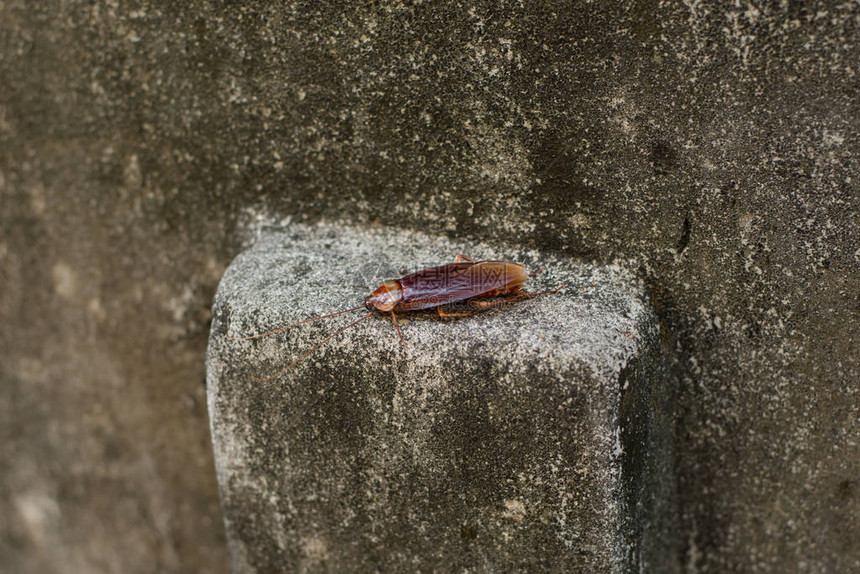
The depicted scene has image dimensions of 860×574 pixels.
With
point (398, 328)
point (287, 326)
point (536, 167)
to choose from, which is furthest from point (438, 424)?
point (536, 167)

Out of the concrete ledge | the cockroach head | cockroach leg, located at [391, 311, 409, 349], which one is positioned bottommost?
the concrete ledge

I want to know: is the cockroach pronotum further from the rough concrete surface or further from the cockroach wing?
the rough concrete surface

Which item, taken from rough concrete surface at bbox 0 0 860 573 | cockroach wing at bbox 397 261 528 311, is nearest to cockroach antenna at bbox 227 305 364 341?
cockroach wing at bbox 397 261 528 311

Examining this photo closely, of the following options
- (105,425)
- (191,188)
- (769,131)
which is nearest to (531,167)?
(769,131)

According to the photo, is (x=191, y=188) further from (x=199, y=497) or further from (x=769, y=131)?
(x=769, y=131)

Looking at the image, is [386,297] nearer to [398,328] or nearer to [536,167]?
[398,328]

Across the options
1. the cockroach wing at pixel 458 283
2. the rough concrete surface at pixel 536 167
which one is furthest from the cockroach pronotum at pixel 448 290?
the rough concrete surface at pixel 536 167

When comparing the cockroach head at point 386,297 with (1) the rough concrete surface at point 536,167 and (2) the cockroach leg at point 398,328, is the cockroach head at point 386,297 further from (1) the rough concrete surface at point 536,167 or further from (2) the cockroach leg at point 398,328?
(1) the rough concrete surface at point 536,167
